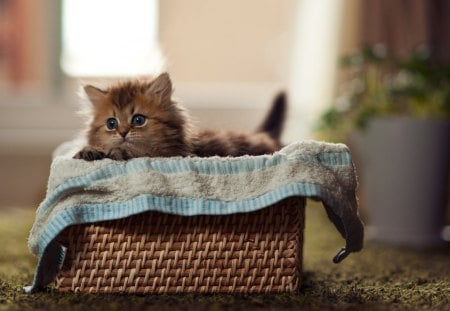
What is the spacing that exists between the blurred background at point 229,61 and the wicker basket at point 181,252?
1186mm

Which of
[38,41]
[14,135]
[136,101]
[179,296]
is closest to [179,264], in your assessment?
[179,296]

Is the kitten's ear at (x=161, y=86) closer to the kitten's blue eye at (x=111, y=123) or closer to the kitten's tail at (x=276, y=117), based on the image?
the kitten's blue eye at (x=111, y=123)

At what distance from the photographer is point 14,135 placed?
335 cm

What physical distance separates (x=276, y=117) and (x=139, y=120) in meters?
0.60

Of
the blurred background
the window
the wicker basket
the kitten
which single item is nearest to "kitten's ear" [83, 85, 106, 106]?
the kitten

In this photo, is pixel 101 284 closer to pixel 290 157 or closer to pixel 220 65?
pixel 290 157

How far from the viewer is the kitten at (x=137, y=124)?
4.48ft

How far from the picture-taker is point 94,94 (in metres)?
1.45

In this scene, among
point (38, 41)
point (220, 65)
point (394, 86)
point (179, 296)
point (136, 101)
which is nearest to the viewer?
point (179, 296)

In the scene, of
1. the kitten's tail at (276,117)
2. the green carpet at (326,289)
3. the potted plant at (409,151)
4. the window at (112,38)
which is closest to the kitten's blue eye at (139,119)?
the green carpet at (326,289)

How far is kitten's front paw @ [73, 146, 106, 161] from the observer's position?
132 cm

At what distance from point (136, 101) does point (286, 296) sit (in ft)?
1.57

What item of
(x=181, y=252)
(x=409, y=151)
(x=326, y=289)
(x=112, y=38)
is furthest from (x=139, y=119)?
(x=112, y=38)

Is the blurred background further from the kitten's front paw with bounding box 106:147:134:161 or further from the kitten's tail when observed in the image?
the kitten's front paw with bounding box 106:147:134:161
